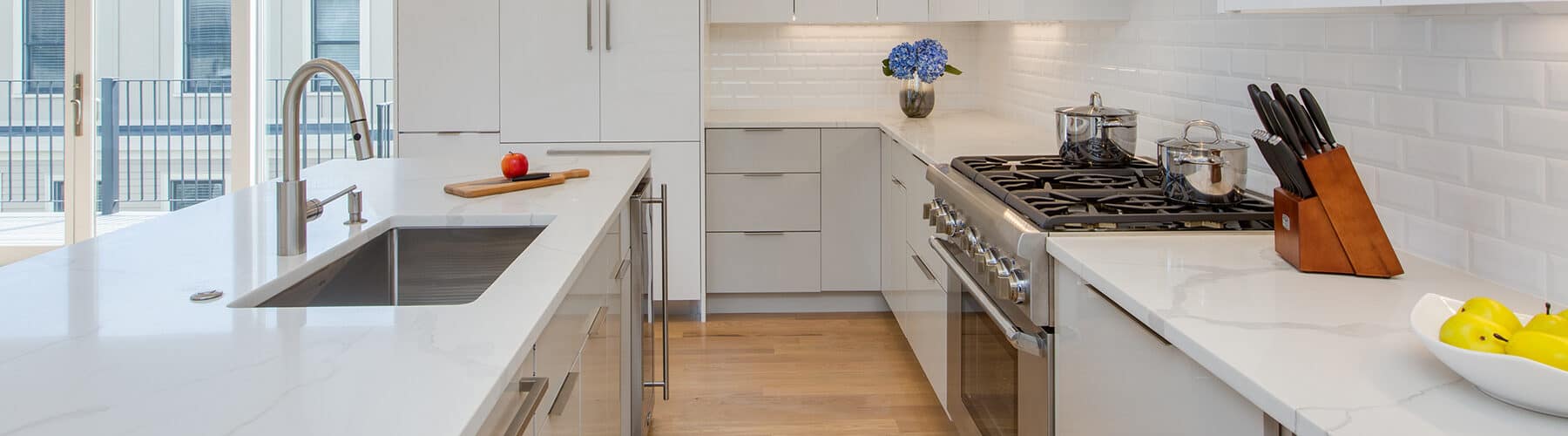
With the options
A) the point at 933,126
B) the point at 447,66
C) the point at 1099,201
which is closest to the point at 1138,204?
the point at 1099,201

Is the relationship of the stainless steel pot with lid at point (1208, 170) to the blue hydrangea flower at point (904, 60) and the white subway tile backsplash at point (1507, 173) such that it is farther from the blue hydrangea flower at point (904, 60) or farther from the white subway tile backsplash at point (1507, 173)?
the blue hydrangea flower at point (904, 60)

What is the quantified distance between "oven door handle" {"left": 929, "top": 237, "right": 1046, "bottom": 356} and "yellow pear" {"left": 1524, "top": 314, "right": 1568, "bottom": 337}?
102 cm

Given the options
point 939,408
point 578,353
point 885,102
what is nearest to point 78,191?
point 885,102

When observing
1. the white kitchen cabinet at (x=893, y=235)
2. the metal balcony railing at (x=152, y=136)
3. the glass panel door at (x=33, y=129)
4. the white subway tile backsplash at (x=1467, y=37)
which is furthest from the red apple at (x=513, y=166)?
the glass panel door at (x=33, y=129)

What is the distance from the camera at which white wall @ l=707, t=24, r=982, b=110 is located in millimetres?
5406

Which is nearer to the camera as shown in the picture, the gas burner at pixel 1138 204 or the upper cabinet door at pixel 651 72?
the gas burner at pixel 1138 204

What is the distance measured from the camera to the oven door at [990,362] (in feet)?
7.35

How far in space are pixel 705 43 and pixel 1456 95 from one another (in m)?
3.41

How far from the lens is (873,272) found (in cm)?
498

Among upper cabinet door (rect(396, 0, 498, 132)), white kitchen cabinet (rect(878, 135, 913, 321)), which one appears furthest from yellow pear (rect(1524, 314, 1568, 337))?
upper cabinet door (rect(396, 0, 498, 132))

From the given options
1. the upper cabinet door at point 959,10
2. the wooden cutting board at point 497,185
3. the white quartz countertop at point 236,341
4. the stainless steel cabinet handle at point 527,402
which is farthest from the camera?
the upper cabinet door at point 959,10

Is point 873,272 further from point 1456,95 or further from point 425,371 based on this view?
point 425,371

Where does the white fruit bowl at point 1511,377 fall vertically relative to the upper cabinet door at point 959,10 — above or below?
below

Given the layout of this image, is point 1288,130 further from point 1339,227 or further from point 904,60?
point 904,60
